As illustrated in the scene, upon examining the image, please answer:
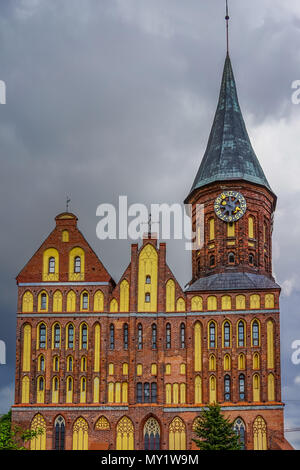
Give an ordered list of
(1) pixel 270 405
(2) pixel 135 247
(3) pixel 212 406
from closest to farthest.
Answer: (3) pixel 212 406
(1) pixel 270 405
(2) pixel 135 247

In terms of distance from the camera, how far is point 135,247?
6788 cm

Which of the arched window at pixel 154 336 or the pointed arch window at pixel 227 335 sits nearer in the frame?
the pointed arch window at pixel 227 335

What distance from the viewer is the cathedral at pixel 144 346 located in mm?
64188

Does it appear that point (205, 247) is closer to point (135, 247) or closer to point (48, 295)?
point (135, 247)

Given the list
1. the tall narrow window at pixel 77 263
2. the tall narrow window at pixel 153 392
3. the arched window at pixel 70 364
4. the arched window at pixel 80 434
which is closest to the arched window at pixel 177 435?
the tall narrow window at pixel 153 392

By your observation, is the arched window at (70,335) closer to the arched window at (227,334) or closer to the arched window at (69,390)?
the arched window at (69,390)

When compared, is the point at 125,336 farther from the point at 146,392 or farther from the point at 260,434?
the point at 260,434

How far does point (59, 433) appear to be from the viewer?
64562 mm

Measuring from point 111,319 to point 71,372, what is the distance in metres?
4.87

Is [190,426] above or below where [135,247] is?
below

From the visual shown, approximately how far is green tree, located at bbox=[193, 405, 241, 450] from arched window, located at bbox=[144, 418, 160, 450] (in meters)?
5.19

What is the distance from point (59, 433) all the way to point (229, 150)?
26.4 metres

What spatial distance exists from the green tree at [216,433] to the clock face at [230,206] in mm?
16775
